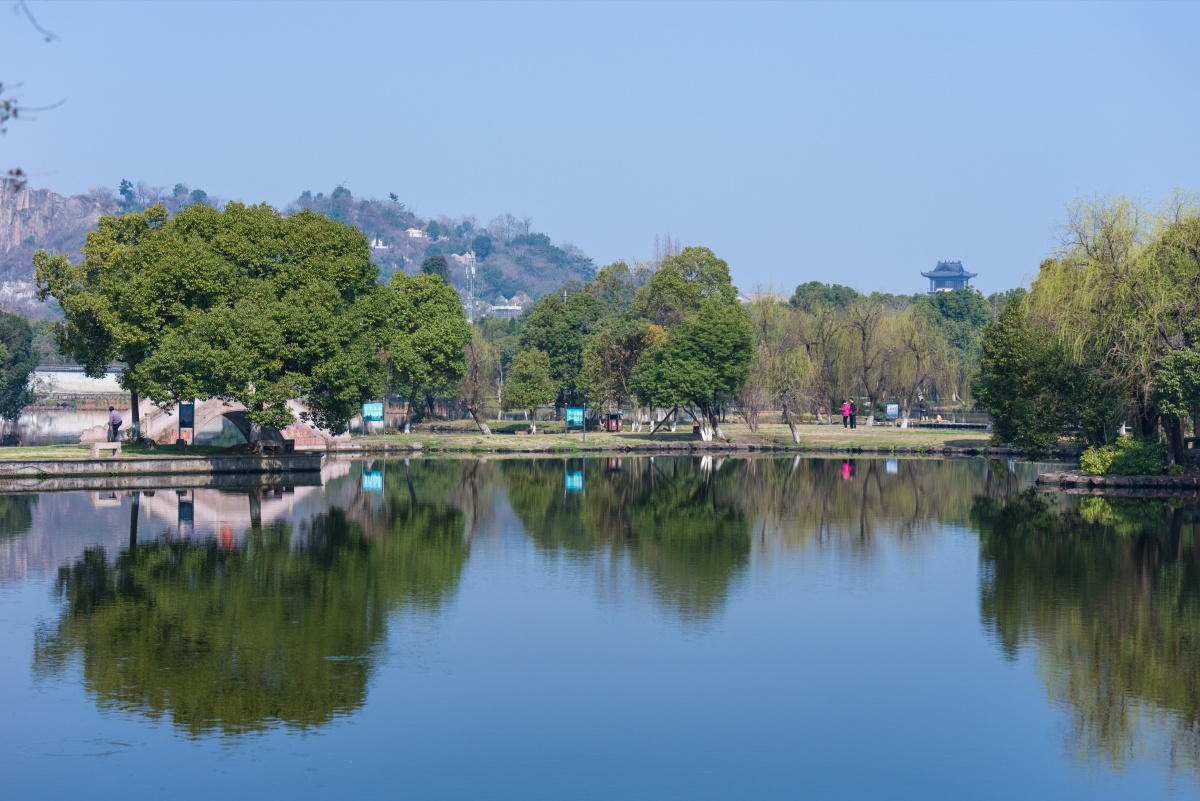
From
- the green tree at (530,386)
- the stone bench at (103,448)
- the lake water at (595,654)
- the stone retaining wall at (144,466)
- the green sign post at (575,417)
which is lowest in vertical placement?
the lake water at (595,654)

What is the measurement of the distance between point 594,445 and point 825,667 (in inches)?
2123

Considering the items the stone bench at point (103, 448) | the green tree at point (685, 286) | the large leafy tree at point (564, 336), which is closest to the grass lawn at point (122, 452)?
the stone bench at point (103, 448)

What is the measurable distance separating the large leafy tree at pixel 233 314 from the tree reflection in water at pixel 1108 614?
2709cm

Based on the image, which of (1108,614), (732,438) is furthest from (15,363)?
(1108,614)

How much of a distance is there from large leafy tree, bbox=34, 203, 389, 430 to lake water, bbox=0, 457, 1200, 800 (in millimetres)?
11434

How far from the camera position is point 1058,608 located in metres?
27.2

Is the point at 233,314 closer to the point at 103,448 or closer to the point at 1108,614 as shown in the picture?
the point at 103,448

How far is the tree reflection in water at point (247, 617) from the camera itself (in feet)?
65.8

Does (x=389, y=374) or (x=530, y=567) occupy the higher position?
(x=389, y=374)

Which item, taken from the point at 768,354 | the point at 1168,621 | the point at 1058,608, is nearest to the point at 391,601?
the point at 1058,608

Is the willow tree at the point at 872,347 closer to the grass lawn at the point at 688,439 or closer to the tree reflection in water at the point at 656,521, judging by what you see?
the grass lawn at the point at 688,439

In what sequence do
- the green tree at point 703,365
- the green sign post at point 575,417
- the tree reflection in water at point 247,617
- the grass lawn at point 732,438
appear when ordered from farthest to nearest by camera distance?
the green sign post at point 575,417
the green tree at point 703,365
the grass lawn at point 732,438
the tree reflection in water at point 247,617

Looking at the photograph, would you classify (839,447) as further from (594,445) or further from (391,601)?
(391,601)

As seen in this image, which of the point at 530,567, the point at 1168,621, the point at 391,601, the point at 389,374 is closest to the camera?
the point at 1168,621
